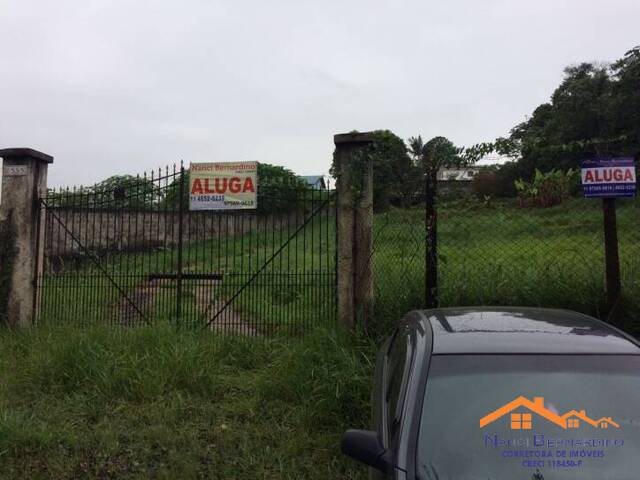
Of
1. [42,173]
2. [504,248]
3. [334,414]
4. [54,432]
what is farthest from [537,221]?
[42,173]

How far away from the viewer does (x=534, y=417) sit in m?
2.36

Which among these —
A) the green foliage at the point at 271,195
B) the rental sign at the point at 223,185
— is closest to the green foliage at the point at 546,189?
the green foliage at the point at 271,195

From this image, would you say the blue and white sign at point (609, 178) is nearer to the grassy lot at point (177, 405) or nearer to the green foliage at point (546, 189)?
the green foliage at point (546, 189)

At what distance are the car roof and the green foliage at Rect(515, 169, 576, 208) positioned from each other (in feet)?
8.18

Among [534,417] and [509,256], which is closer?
[534,417]

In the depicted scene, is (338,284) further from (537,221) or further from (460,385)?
(460,385)

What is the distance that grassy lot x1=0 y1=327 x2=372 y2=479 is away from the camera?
12.6ft

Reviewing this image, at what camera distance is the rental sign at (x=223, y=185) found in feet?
21.5

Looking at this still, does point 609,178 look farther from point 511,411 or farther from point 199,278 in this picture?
point 199,278

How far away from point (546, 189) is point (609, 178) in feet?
2.05

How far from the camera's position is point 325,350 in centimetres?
519

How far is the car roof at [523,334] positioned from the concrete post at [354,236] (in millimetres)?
2693

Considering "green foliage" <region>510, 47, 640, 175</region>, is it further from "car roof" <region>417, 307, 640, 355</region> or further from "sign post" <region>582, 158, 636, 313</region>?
"car roof" <region>417, 307, 640, 355</region>

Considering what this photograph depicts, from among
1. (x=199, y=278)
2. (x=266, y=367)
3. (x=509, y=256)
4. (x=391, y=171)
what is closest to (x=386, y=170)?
(x=391, y=171)
